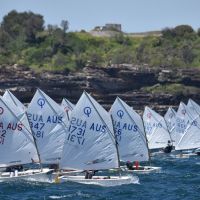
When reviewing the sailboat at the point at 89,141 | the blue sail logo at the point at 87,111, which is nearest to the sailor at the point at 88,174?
the sailboat at the point at 89,141

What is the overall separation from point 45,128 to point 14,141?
32.6ft

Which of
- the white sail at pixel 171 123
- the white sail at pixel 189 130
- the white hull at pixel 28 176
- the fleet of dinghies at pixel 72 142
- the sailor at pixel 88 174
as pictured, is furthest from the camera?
the white sail at pixel 171 123

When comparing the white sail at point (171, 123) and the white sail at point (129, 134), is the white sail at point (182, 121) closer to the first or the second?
the white sail at point (171, 123)

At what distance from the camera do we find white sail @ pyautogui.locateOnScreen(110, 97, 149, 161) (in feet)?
328

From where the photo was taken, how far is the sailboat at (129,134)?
10000 centimetres

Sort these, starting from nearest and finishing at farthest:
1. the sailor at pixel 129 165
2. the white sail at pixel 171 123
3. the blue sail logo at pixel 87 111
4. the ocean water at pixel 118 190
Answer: the ocean water at pixel 118 190, the blue sail logo at pixel 87 111, the sailor at pixel 129 165, the white sail at pixel 171 123

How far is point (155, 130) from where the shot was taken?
140250 millimetres

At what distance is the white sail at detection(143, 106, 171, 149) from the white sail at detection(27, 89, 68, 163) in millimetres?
42550

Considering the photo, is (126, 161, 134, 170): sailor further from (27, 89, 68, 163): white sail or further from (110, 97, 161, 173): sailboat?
(27, 89, 68, 163): white sail

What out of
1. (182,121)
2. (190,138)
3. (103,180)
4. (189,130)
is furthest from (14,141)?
(182,121)

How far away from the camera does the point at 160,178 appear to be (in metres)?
91.5

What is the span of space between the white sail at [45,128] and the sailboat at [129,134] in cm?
634

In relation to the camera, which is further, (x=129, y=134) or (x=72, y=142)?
(x=129, y=134)

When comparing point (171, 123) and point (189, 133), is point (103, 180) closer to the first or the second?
point (189, 133)
